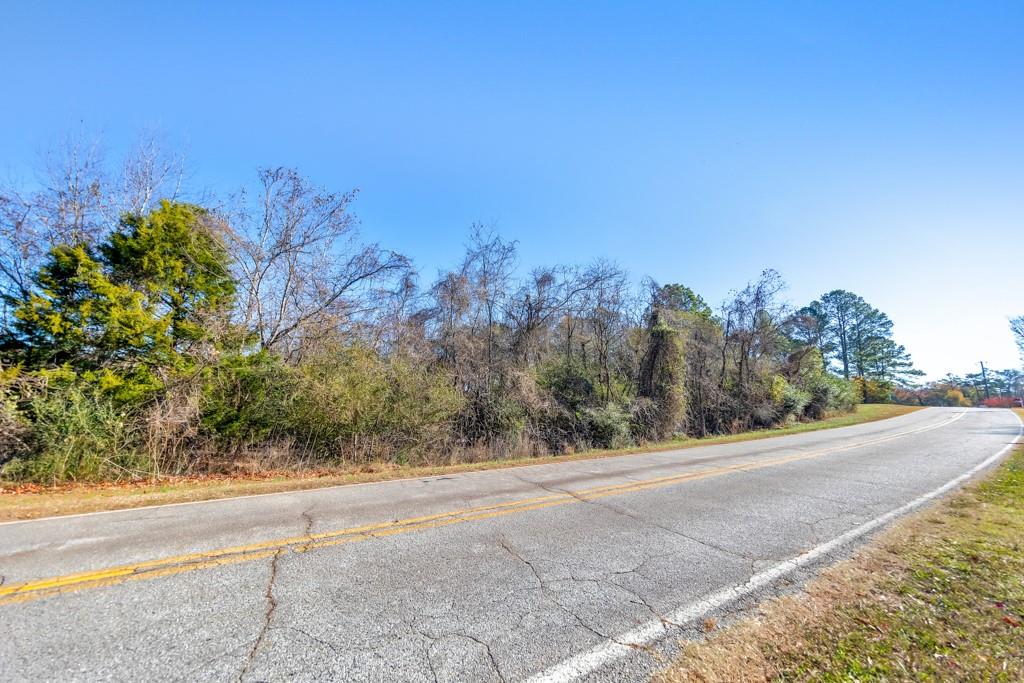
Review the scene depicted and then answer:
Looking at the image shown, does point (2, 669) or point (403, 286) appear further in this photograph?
point (403, 286)

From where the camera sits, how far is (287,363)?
1166cm

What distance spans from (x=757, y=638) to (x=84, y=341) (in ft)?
43.4

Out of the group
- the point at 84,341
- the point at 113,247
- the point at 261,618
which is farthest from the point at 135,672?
the point at 113,247

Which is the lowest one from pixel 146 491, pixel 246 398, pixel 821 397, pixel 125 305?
pixel 146 491

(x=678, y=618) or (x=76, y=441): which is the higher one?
(x=76, y=441)

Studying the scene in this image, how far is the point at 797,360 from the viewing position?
29.5 m

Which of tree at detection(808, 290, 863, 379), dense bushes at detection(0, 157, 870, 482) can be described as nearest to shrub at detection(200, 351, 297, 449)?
dense bushes at detection(0, 157, 870, 482)

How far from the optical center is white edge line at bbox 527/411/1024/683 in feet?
7.85

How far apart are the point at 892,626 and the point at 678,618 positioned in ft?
5.02

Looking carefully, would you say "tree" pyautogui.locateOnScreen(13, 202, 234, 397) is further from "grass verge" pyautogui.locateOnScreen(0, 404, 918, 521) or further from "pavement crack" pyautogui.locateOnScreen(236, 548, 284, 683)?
"pavement crack" pyautogui.locateOnScreen(236, 548, 284, 683)

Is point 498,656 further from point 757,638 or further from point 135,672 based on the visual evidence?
point 135,672

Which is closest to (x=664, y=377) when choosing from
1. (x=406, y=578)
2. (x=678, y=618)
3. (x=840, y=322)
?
(x=678, y=618)

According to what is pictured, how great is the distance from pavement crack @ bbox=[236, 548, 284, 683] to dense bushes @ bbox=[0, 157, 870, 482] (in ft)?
23.5

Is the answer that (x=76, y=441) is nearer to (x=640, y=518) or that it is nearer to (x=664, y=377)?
(x=640, y=518)
